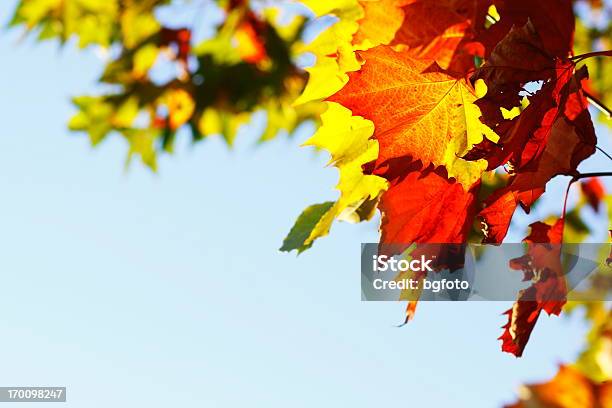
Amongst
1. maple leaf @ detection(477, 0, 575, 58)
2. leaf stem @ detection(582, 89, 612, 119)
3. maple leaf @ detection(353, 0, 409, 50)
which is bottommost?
leaf stem @ detection(582, 89, 612, 119)

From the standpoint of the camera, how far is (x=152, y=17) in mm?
2729

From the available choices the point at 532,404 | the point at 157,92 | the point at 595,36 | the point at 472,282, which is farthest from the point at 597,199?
the point at 532,404

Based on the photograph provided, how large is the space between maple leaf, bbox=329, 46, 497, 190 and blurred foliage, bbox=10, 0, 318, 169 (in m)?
1.96

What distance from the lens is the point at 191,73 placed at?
8.87 feet

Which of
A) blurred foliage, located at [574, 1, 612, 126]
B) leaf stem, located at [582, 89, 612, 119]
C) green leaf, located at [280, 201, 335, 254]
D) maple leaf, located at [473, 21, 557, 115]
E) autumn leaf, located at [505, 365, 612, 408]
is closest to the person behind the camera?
autumn leaf, located at [505, 365, 612, 408]

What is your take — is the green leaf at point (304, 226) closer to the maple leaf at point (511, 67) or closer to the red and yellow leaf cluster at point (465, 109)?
the red and yellow leaf cluster at point (465, 109)

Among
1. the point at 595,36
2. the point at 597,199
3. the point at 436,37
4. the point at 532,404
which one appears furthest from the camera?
the point at 597,199

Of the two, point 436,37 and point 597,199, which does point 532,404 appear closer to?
point 436,37

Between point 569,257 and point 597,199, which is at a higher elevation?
point 597,199

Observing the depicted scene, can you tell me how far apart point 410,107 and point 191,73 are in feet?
7.08

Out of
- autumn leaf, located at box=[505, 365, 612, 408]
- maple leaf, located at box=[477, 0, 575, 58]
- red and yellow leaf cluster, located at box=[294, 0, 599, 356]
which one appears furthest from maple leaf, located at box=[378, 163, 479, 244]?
autumn leaf, located at box=[505, 365, 612, 408]

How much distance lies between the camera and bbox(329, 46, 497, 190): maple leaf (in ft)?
2.01

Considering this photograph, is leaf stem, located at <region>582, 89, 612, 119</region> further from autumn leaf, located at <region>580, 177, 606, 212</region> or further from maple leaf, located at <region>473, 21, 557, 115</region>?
autumn leaf, located at <region>580, 177, 606, 212</region>

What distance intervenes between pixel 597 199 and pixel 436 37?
191 cm
